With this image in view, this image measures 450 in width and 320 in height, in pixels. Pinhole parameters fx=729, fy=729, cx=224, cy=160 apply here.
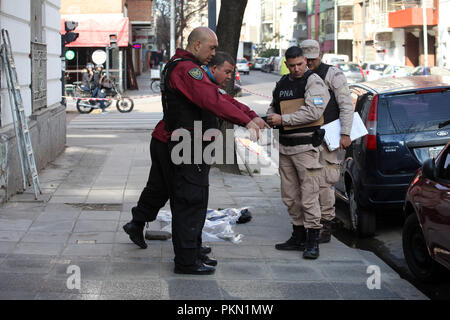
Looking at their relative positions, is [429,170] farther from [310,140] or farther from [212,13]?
[212,13]

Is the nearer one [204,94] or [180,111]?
[204,94]

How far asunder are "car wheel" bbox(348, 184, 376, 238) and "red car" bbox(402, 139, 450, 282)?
1.45m

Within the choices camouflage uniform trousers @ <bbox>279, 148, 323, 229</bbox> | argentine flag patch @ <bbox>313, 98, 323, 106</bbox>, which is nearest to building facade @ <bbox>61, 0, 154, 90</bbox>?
camouflage uniform trousers @ <bbox>279, 148, 323, 229</bbox>

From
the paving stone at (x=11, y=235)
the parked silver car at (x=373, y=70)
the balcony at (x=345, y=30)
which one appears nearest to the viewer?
the paving stone at (x=11, y=235)

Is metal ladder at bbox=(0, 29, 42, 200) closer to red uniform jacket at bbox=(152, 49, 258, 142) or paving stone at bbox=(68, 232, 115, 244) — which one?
paving stone at bbox=(68, 232, 115, 244)

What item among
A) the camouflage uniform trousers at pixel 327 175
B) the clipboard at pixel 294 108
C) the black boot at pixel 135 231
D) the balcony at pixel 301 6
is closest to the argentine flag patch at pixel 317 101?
the clipboard at pixel 294 108

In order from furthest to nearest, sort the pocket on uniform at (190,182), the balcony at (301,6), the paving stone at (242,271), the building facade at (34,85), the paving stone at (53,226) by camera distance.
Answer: the balcony at (301,6), the building facade at (34,85), the paving stone at (53,226), the paving stone at (242,271), the pocket on uniform at (190,182)

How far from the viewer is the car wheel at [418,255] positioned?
577 cm

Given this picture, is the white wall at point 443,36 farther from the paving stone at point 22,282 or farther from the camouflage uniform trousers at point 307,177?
the paving stone at point 22,282

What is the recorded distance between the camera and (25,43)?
10641 mm

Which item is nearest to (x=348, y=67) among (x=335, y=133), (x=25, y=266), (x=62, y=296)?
(x=335, y=133)

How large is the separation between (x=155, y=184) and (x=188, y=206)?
59 centimetres

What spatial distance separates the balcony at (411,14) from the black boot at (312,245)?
145ft

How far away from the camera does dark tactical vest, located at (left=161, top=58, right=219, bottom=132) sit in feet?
18.0
